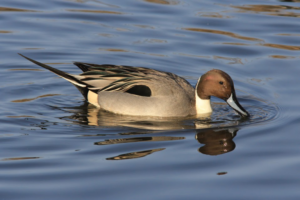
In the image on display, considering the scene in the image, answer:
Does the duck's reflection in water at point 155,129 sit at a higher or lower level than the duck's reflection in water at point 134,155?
higher

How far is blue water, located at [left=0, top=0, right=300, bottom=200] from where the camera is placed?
196 inches

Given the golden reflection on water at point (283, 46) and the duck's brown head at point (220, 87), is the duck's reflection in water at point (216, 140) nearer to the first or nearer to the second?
the duck's brown head at point (220, 87)

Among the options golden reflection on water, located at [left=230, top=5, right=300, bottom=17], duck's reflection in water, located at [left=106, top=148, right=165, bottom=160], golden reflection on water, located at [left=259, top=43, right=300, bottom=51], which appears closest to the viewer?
duck's reflection in water, located at [left=106, top=148, right=165, bottom=160]

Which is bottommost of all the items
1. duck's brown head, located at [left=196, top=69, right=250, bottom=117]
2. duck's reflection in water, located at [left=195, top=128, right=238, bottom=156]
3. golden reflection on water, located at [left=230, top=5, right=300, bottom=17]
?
duck's reflection in water, located at [left=195, top=128, right=238, bottom=156]

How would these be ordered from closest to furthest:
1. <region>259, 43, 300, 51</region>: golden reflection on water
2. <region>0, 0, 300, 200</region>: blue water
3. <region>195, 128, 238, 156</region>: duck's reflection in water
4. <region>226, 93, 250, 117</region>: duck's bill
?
<region>0, 0, 300, 200</region>: blue water < <region>195, 128, 238, 156</region>: duck's reflection in water < <region>226, 93, 250, 117</region>: duck's bill < <region>259, 43, 300, 51</region>: golden reflection on water

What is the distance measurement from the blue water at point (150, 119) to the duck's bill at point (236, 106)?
97mm

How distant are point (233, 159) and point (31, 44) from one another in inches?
213

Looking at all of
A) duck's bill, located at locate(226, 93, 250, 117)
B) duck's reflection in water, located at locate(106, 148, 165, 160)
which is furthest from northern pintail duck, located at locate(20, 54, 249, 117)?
duck's reflection in water, located at locate(106, 148, 165, 160)

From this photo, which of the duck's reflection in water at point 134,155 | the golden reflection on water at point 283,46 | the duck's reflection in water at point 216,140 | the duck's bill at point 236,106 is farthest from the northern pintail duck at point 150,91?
the golden reflection on water at point 283,46

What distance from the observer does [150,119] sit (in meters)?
6.99

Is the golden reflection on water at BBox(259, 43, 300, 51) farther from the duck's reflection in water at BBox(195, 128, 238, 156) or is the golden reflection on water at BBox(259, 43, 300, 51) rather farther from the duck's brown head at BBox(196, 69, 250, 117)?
the duck's reflection in water at BBox(195, 128, 238, 156)

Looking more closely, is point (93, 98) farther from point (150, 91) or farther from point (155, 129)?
point (155, 129)

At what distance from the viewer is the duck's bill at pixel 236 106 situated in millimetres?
7055

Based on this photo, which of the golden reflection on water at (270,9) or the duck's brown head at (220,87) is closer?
the duck's brown head at (220,87)
